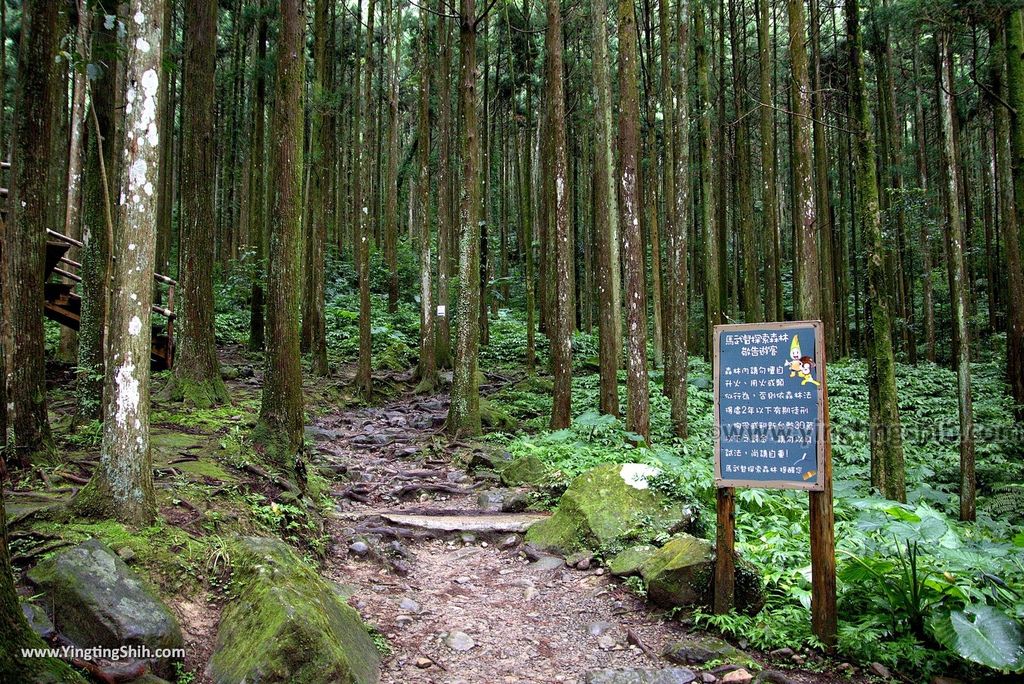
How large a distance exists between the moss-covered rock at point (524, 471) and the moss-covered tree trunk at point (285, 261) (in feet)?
9.43

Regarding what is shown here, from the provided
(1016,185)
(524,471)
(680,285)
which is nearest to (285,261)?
(524,471)

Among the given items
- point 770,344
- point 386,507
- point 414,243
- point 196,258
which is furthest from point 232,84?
point 770,344

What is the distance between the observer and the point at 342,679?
3.46 metres

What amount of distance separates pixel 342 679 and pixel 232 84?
26106 millimetres

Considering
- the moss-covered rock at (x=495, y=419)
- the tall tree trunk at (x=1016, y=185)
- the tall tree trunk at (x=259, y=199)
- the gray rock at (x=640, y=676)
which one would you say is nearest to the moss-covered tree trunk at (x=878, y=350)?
the tall tree trunk at (x=1016, y=185)

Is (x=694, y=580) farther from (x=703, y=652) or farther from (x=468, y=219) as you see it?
(x=468, y=219)

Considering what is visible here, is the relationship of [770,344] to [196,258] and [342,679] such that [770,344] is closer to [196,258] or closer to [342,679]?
[342,679]

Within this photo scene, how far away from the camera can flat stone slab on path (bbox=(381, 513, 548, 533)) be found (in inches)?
277

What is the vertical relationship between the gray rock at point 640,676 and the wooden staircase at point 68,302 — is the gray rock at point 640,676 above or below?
below

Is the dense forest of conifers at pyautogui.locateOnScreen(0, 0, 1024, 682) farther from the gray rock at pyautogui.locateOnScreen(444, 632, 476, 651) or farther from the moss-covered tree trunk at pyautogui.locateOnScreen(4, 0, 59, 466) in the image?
the gray rock at pyautogui.locateOnScreen(444, 632, 476, 651)

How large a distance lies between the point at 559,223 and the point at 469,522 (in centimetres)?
577

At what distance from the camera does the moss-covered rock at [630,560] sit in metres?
5.54

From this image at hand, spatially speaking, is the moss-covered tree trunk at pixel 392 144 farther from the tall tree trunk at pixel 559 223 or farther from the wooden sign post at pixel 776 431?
the wooden sign post at pixel 776 431

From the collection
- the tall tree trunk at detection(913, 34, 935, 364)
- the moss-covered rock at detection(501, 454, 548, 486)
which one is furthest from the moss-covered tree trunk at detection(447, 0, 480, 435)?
the tall tree trunk at detection(913, 34, 935, 364)
